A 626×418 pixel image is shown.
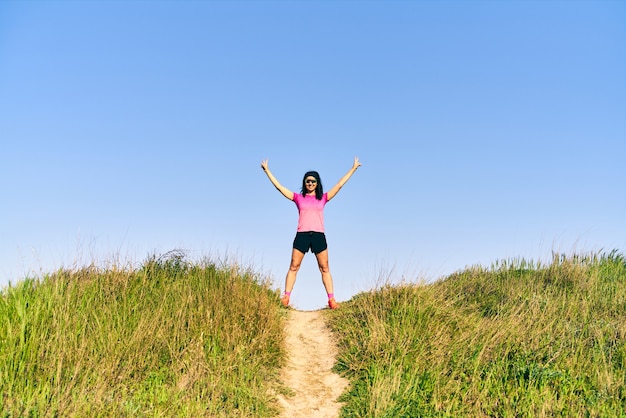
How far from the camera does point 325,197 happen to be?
12453 mm

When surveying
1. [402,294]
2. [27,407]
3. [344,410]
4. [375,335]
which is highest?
[402,294]

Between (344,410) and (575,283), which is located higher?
(575,283)

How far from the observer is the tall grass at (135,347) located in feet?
25.1

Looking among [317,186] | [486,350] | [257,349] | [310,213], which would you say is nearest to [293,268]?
[310,213]

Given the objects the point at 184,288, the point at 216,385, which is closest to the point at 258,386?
the point at 216,385

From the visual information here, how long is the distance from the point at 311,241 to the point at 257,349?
339 centimetres

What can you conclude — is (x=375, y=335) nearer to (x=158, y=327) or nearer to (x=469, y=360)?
(x=469, y=360)

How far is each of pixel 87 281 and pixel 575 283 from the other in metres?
11.6

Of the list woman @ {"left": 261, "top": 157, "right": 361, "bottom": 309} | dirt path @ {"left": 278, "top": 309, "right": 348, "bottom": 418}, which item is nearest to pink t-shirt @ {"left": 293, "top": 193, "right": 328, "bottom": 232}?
woman @ {"left": 261, "top": 157, "right": 361, "bottom": 309}

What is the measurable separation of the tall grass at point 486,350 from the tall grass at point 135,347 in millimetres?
1711

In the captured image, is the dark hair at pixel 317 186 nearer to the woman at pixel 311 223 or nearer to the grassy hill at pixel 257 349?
the woman at pixel 311 223

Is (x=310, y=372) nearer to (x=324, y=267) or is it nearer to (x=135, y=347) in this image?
(x=324, y=267)

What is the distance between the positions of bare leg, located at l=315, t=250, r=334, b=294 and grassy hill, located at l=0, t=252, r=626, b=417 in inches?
27.4

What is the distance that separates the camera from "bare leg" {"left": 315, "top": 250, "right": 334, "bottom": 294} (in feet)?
40.5
